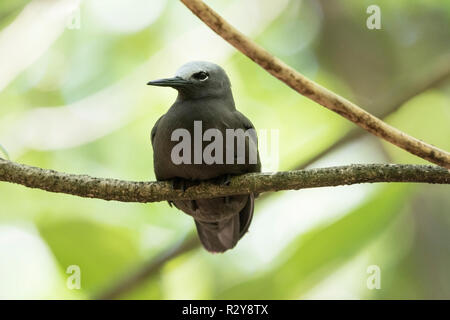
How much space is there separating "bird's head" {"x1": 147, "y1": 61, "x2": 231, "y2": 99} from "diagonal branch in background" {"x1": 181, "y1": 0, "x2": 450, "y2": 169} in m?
1.58

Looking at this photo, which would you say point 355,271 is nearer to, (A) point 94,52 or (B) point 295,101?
(B) point 295,101

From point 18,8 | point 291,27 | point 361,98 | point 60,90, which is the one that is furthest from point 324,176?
point 18,8

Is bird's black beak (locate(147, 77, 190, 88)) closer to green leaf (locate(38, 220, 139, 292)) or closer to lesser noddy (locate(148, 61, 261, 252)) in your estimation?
lesser noddy (locate(148, 61, 261, 252))

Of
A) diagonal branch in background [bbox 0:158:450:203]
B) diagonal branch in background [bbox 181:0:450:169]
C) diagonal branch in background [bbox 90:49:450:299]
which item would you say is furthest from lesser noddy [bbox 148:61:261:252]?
diagonal branch in background [bbox 181:0:450:169]

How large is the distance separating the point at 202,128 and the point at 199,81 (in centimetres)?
41

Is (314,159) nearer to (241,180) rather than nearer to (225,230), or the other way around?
(225,230)

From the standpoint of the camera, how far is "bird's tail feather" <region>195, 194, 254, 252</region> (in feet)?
15.4

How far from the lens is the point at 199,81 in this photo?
167 inches

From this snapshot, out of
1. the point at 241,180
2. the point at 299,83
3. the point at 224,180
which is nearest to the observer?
the point at 299,83

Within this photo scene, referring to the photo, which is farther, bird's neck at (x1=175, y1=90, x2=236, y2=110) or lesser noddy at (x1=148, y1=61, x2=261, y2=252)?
bird's neck at (x1=175, y1=90, x2=236, y2=110)

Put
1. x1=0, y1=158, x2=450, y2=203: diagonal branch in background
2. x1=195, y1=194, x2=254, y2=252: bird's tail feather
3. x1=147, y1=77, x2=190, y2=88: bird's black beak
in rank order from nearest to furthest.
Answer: x1=0, y1=158, x2=450, y2=203: diagonal branch in background < x1=147, y1=77, x2=190, y2=88: bird's black beak < x1=195, y1=194, x2=254, y2=252: bird's tail feather

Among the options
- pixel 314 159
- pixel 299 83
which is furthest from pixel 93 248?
pixel 299 83

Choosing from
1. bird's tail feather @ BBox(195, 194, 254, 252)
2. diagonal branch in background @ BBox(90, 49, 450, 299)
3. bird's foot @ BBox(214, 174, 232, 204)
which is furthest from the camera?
diagonal branch in background @ BBox(90, 49, 450, 299)

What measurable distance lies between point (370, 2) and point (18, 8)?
11.7 ft
